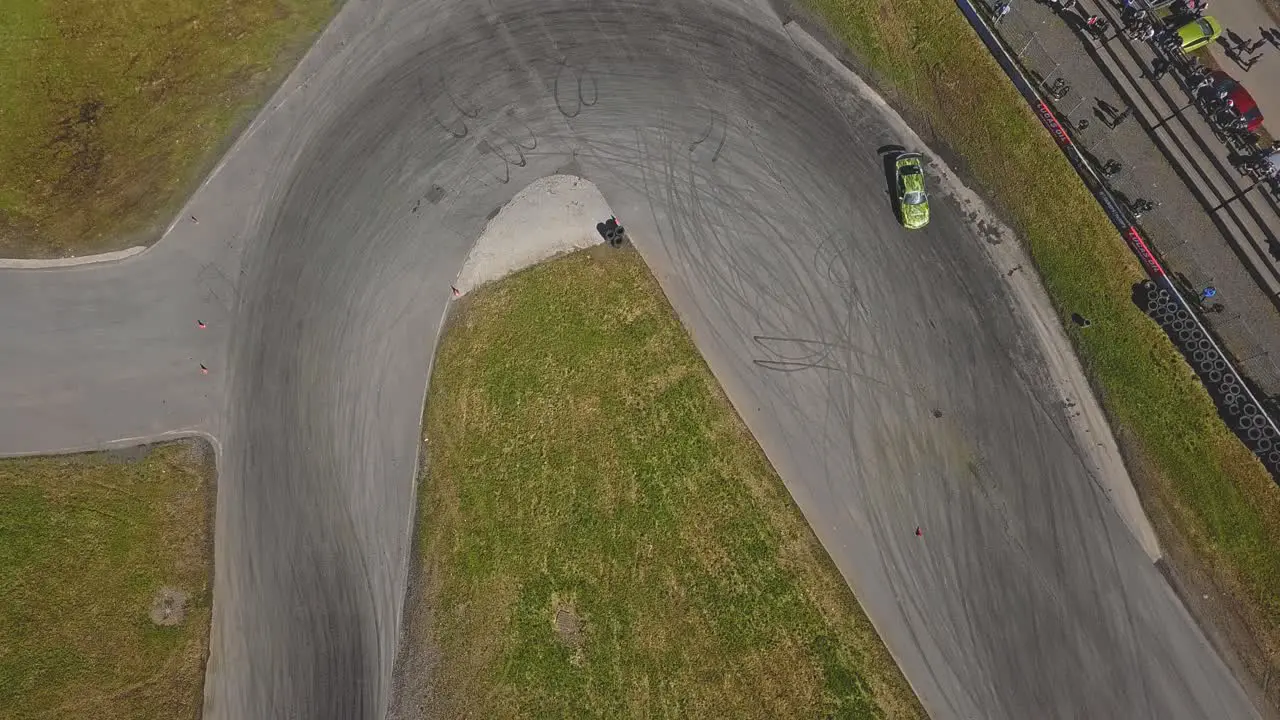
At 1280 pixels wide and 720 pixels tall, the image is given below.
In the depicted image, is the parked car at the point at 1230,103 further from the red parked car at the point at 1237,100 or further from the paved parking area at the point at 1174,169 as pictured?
the paved parking area at the point at 1174,169

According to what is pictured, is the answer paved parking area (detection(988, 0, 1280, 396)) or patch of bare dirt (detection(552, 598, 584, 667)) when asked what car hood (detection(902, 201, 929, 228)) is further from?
patch of bare dirt (detection(552, 598, 584, 667))

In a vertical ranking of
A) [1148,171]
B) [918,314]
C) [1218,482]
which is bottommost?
[1218,482]

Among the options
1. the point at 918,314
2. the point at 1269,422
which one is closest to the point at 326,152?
the point at 918,314

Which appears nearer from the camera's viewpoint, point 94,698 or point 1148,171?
point 94,698

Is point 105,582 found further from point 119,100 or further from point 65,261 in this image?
point 119,100

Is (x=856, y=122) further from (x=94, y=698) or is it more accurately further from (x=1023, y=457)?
(x=94, y=698)

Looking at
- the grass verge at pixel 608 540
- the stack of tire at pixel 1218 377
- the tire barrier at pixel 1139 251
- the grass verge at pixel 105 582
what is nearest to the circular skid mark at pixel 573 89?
the grass verge at pixel 608 540

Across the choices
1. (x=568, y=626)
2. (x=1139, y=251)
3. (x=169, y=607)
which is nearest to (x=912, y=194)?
(x=1139, y=251)
